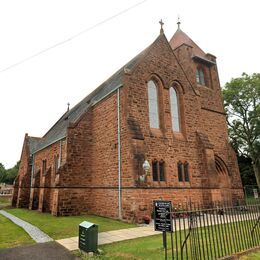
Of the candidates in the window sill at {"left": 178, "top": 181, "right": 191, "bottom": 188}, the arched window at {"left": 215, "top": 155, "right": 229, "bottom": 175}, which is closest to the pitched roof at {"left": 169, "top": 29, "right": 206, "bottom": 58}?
the arched window at {"left": 215, "top": 155, "right": 229, "bottom": 175}

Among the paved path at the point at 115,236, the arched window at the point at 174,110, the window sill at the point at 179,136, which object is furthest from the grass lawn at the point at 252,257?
the arched window at the point at 174,110

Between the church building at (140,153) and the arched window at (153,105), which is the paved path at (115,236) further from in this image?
the arched window at (153,105)

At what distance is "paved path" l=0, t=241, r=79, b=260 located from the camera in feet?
22.9

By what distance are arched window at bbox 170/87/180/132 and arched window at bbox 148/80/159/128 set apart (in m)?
1.68

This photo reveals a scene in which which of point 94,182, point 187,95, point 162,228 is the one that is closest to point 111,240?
point 162,228

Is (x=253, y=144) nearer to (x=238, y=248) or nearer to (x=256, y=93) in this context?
(x=256, y=93)

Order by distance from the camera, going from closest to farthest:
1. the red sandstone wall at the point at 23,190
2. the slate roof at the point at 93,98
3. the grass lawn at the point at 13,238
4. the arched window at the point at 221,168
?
the grass lawn at the point at 13,238 → the slate roof at the point at 93,98 → the arched window at the point at 221,168 → the red sandstone wall at the point at 23,190

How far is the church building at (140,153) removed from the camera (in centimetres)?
1401

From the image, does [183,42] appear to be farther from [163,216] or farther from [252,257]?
[252,257]

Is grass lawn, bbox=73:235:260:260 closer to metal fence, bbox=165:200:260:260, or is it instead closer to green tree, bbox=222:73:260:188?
metal fence, bbox=165:200:260:260

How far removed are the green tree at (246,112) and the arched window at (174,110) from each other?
2137 cm

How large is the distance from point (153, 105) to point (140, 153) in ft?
15.1

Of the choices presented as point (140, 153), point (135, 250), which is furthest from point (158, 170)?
point (135, 250)

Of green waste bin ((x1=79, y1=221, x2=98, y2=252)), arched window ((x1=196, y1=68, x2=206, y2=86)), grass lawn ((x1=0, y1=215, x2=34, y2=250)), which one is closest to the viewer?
green waste bin ((x1=79, y1=221, x2=98, y2=252))
